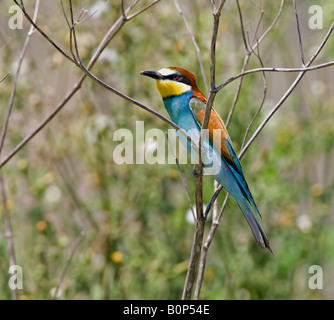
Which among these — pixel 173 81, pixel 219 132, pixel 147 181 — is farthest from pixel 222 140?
pixel 147 181

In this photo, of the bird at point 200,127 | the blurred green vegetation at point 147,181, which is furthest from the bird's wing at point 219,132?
the blurred green vegetation at point 147,181

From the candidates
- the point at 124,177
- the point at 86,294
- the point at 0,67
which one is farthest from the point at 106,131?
the point at 86,294

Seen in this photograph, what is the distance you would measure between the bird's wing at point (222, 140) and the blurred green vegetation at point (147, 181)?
61 cm

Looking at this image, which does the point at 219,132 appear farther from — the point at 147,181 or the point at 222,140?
the point at 147,181

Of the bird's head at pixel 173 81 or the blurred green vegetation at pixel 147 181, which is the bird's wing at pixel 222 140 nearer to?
the bird's head at pixel 173 81

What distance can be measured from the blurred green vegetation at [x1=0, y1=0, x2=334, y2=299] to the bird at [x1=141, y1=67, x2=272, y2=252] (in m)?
0.55

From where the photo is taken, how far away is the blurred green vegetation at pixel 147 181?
2902 mm

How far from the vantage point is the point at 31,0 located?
3111 millimetres

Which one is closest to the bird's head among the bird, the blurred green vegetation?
the bird

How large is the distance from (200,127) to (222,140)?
0.09 m

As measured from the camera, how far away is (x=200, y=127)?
7.58 feet
